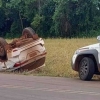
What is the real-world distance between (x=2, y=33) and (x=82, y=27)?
13.7 meters

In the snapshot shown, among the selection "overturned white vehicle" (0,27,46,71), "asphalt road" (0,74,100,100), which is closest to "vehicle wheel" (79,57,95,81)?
"asphalt road" (0,74,100,100)

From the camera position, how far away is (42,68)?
1906 cm

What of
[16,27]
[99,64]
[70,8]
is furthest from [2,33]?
[99,64]

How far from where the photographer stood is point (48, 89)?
12539 mm

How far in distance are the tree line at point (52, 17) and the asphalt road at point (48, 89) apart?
42873 mm

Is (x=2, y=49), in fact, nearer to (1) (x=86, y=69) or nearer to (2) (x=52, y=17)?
(1) (x=86, y=69)

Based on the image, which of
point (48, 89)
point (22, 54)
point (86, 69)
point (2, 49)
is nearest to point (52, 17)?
point (2, 49)

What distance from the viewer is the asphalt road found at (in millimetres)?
10938

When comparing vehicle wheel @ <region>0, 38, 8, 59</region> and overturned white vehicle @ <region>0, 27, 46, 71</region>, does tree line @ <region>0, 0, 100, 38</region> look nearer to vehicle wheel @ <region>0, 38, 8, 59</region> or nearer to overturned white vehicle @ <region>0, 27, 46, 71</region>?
overturned white vehicle @ <region>0, 27, 46, 71</region>

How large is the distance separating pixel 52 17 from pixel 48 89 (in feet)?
161

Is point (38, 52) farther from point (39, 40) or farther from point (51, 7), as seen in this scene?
point (51, 7)

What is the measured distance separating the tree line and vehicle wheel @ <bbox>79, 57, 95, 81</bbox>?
138 feet

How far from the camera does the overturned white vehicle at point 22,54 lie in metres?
18.3

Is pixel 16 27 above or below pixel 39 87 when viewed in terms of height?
above
